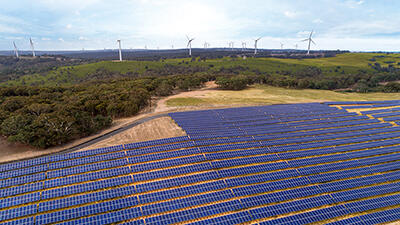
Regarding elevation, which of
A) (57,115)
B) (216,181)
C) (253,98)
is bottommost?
(216,181)

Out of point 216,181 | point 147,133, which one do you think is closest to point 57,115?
point 147,133

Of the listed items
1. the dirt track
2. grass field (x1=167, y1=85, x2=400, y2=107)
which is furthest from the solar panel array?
grass field (x1=167, y1=85, x2=400, y2=107)

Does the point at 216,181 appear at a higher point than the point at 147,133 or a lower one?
lower

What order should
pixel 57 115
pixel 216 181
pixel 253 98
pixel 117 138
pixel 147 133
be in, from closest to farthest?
1. pixel 216 181
2. pixel 117 138
3. pixel 57 115
4. pixel 147 133
5. pixel 253 98

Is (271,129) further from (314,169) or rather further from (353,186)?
(353,186)

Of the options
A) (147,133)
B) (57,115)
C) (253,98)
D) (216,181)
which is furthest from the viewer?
(253,98)

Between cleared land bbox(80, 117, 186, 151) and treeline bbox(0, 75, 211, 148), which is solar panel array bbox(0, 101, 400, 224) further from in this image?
treeline bbox(0, 75, 211, 148)

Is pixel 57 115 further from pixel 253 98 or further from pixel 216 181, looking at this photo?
pixel 253 98

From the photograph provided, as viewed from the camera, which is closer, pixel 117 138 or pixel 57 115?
pixel 117 138

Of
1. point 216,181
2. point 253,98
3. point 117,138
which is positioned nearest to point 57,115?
point 117,138
